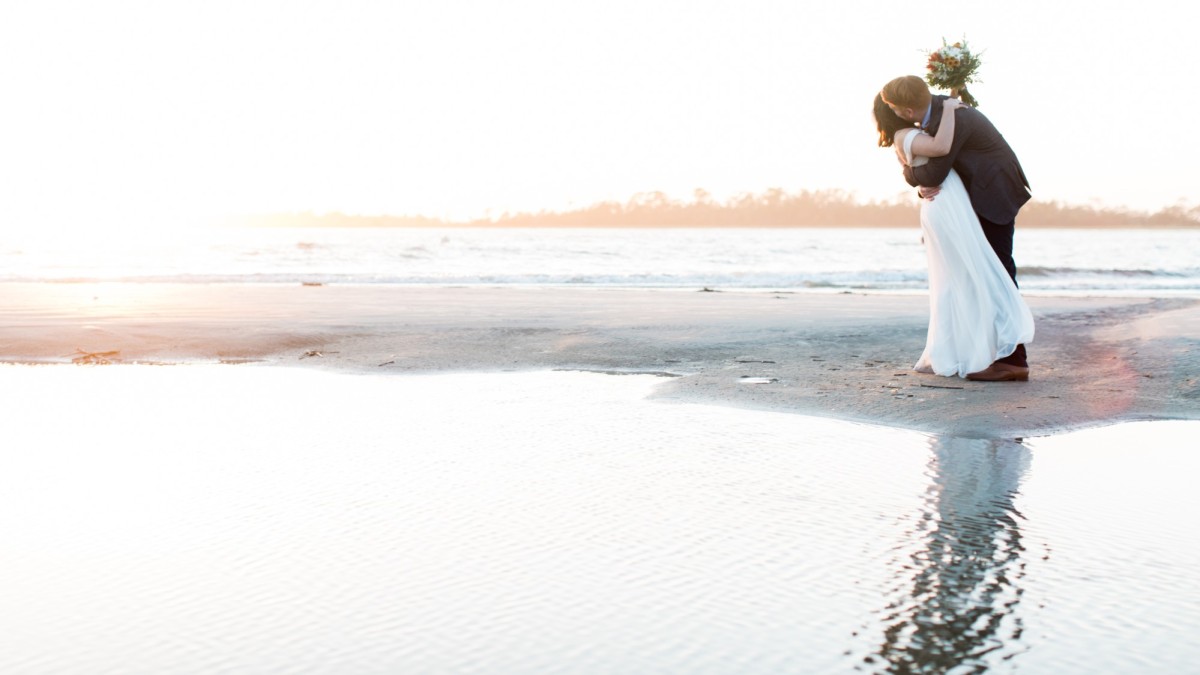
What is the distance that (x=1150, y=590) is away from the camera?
8.15 ft

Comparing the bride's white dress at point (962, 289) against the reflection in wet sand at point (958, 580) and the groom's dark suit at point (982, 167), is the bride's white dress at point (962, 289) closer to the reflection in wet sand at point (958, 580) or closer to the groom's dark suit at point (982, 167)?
the groom's dark suit at point (982, 167)

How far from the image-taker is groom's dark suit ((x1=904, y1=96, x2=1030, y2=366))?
643 cm

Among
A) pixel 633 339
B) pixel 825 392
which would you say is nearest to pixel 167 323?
pixel 633 339

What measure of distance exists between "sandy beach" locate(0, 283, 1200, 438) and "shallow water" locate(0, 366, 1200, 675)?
0.67 metres

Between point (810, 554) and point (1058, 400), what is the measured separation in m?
3.23

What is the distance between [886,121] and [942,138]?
0.41m

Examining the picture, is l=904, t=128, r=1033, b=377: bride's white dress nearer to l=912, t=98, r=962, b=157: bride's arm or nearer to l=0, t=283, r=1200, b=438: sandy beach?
l=912, t=98, r=962, b=157: bride's arm

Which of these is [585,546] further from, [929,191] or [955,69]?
[955,69]

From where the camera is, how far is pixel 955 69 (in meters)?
6.78

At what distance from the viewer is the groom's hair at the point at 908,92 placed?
251 inches

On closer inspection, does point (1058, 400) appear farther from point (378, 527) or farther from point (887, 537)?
point (378, 527)

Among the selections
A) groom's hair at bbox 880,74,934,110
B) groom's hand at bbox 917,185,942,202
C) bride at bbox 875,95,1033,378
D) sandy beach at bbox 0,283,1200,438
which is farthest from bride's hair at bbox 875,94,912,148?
sandy beach at bbox 0,283,1200,438

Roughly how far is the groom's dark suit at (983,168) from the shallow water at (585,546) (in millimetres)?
1968

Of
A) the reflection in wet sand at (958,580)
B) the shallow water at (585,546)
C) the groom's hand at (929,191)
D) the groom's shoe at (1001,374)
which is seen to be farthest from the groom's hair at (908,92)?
the reflection in wet sand at (958,580)
